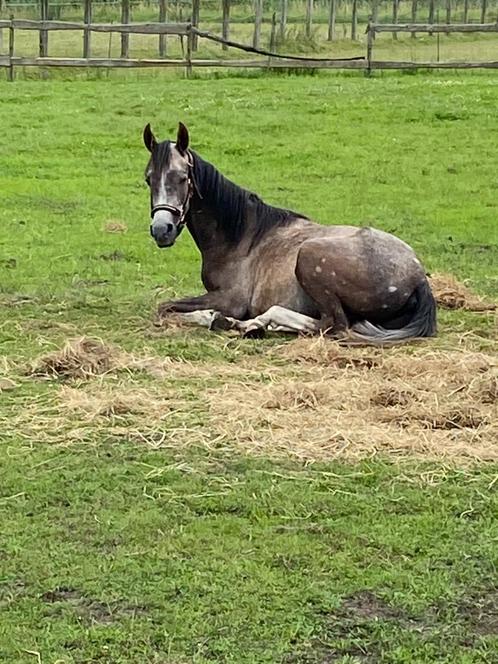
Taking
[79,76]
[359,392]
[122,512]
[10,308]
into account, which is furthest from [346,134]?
[122,512]

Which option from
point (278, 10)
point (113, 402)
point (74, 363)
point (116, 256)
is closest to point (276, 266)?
point (74, 363)

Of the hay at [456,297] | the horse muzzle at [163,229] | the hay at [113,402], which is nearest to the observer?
the hay at [113,402]

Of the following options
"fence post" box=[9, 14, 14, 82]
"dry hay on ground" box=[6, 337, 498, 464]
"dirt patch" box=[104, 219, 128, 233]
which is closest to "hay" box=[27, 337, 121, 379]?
"dry hay on ground" box=[6, 337, 498, 464]

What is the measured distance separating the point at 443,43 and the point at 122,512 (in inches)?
1469

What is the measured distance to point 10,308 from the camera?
9.54 metres

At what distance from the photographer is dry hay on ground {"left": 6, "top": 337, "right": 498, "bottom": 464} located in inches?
248

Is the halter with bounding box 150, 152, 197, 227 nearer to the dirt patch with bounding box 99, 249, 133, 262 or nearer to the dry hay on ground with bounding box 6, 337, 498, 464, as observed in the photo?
the dry hay on ground with bounding box 6, 337, 498, 464

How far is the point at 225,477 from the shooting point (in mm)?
5789

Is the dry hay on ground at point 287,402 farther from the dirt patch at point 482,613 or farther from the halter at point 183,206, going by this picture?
the dirt patch at point 482,613

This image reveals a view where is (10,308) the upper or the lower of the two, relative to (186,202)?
lower

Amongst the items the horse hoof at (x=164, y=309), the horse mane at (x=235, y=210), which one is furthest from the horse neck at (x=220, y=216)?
the horse hoof at (x=164, y=309)

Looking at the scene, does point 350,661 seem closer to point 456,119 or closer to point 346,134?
point 346,134

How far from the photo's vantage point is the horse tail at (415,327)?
8.43 m

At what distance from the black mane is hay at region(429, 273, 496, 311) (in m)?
1.40
